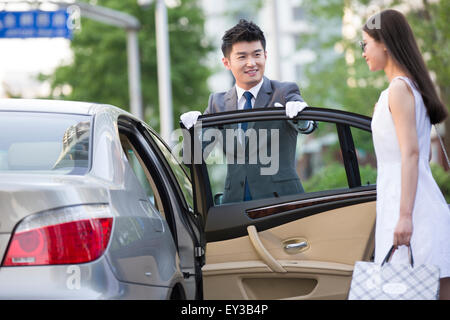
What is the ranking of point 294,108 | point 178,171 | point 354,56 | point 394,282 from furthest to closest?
point 354,56, point 178,171, point 294,108, point 394,282

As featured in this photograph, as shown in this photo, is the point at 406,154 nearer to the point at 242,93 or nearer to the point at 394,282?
the point at 394,282

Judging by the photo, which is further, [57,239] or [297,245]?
[297,245]

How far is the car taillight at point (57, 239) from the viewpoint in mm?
2920

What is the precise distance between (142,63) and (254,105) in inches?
953

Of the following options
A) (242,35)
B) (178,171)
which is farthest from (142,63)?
(242,35)

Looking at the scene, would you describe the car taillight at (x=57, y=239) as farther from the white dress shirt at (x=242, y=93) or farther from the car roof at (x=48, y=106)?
the white dress shirt at (x=242, y=93)

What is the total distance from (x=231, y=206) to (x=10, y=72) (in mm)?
37083

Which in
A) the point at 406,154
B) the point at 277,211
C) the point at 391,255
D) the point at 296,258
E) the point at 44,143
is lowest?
the point at 296,258

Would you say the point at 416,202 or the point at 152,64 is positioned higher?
the point at 152,64

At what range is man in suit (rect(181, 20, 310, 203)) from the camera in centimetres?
430

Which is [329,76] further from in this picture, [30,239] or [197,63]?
[30,239]

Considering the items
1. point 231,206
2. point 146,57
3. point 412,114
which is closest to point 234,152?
point 231,206

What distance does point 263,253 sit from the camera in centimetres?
426

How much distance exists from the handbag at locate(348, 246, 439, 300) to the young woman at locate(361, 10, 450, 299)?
180mm
